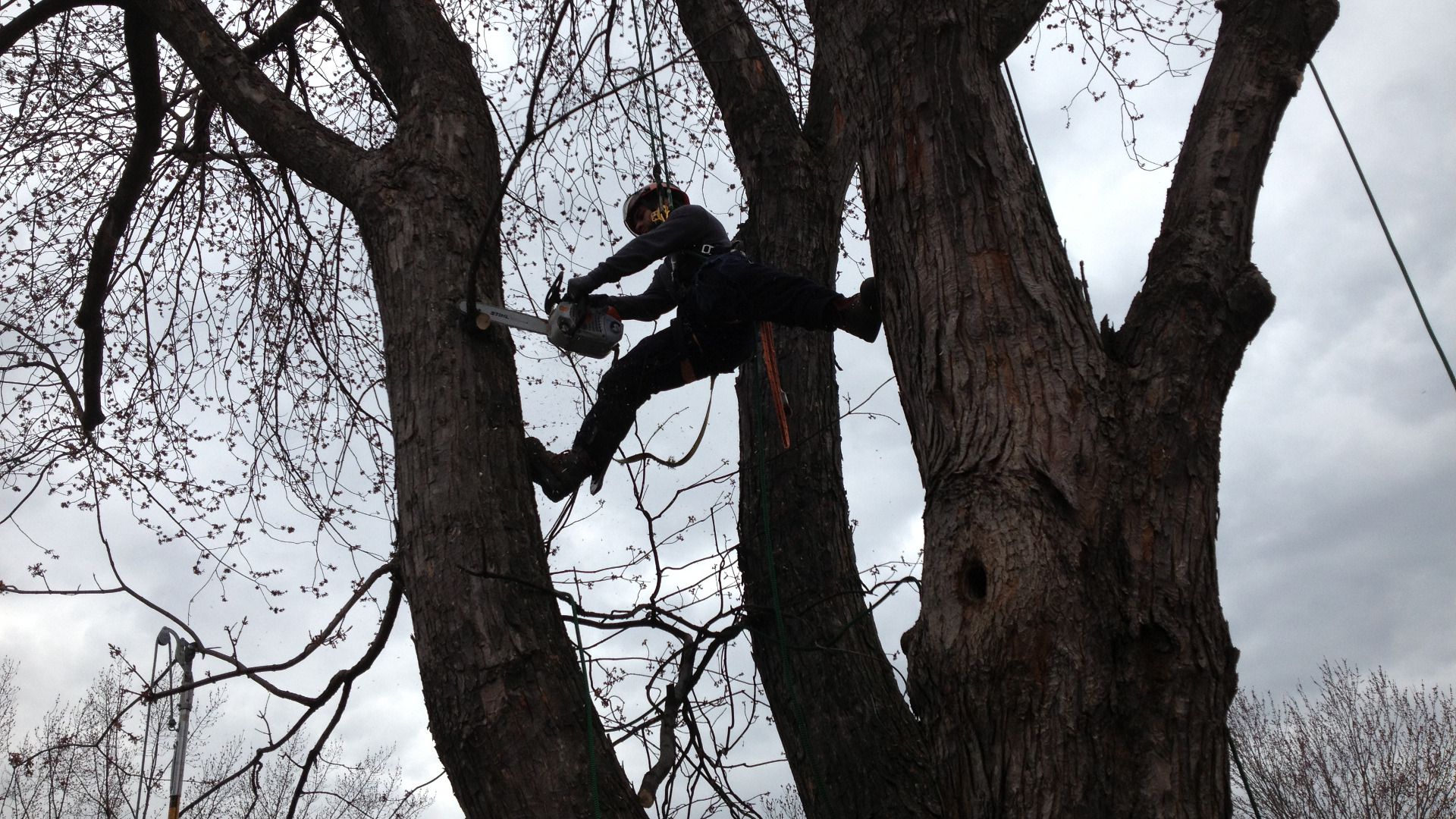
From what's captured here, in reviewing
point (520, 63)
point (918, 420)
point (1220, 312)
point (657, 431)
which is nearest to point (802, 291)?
point (657, 431)

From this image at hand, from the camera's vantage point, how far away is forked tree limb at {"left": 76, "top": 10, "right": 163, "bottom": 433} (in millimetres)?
4199

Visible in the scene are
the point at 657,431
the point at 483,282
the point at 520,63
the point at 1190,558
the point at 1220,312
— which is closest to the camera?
the point at 1190,558

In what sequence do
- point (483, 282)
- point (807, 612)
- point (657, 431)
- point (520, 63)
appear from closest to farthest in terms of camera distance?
point (483, 282), point (807, 612), point (657, 431), point (520, 63)

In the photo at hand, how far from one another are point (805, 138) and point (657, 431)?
132cm

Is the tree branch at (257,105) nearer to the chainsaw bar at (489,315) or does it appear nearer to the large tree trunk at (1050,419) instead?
the chainsaw bar at (489,315)

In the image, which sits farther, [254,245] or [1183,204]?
[254,245]

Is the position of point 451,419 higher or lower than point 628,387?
lower

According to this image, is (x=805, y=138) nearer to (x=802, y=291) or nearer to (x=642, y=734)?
(x=802, y=291)

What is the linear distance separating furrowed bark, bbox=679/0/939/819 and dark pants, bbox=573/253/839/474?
0.18 metres

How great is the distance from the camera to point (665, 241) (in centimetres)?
385

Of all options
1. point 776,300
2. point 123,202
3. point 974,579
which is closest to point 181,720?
point 123,202

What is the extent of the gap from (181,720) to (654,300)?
3.13 metres

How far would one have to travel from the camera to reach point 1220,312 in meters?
1.98

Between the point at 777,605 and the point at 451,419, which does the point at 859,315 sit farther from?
the point at 451,419
